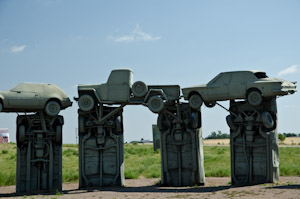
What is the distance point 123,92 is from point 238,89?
5.61 meters

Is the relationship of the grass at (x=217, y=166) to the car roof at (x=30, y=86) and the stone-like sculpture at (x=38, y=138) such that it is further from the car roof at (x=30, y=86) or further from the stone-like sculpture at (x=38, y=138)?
the car roof at (x=30, y=86)

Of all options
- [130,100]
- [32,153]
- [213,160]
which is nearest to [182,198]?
[130,100]

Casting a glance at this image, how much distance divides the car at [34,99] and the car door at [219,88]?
23.0ft

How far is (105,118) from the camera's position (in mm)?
20062

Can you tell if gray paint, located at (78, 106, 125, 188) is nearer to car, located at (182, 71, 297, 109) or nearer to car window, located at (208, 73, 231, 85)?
car, located at (182, 71, 297, 109)

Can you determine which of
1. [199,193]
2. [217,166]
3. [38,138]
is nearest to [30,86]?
[38,138]

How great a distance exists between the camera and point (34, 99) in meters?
18.9

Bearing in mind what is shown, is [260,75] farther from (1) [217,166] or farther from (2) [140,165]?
(2) [140,165]

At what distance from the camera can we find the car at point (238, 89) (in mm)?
18234

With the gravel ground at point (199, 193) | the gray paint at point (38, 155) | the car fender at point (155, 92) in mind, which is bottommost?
the gravel ground at point (199, 193)

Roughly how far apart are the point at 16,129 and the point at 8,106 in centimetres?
131

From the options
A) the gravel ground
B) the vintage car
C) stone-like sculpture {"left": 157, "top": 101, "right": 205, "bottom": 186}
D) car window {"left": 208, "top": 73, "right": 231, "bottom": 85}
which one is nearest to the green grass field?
stone-like sculpture {"left": 157, "top": 101, "right": 205, "bottom": 186}

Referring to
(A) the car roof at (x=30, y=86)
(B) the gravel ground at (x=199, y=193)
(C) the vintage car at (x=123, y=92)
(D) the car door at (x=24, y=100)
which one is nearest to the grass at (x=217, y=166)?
(B) the gravel ground at (x=199, y=193)

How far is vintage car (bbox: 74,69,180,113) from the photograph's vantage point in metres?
19.7
